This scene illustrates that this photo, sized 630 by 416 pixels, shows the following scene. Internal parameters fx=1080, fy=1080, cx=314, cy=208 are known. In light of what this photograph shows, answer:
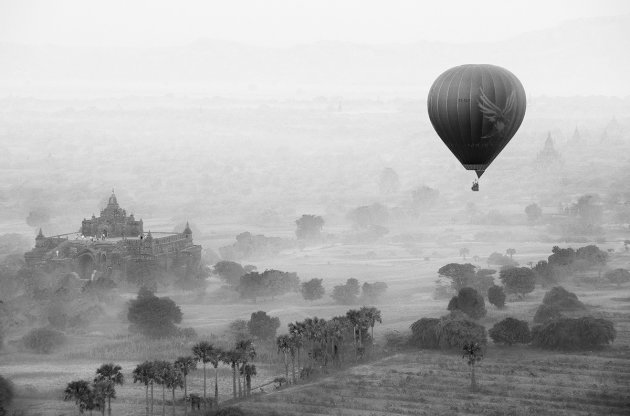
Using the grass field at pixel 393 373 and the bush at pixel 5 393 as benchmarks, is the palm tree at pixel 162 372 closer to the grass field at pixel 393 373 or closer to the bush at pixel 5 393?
the grass field at pixel 393 373

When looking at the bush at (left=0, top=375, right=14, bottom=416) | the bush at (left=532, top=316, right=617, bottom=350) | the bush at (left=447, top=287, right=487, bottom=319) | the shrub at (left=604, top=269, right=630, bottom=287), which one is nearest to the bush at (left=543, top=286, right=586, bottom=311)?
the bush at (left=447, top=287, right=487, bottom=319)

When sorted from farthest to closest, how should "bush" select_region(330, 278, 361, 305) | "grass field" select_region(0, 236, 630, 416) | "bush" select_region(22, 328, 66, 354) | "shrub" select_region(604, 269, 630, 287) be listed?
"shrub" select_region(604, 269, 630, 287), "bush" select_region(330, 278, 361, 305), "bush" select_region(22, 328, 66, 354), "grass field" select_region(0, 236, 630, 416)

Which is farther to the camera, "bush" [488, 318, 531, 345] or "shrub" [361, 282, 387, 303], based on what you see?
"shrub" [361, 282, 387, 303]

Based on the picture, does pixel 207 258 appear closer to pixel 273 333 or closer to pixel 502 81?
pixel 273 333

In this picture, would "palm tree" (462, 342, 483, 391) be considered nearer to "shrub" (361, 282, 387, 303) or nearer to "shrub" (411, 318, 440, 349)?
"shrub" (411, 318, 440, 349)

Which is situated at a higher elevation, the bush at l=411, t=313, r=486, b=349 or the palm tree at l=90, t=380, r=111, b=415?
the bush at l=411, t=313, r=486, b=349

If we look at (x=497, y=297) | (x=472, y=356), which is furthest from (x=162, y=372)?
(x=497, y=297)

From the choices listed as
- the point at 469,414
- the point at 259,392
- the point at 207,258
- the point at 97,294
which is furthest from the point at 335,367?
the point at 207,258

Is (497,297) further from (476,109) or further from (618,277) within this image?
(476,109)
